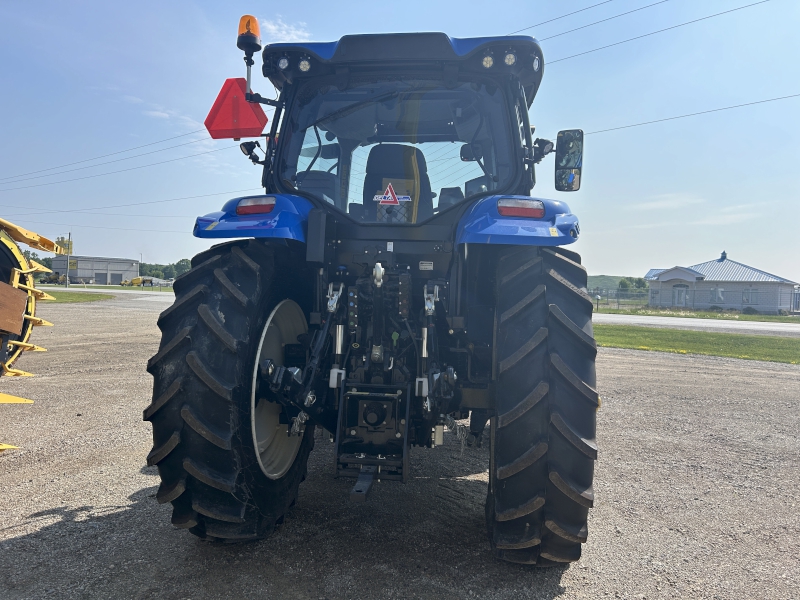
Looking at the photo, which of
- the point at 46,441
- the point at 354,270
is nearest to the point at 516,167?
the point at 354,270

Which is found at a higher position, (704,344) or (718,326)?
(718,326)

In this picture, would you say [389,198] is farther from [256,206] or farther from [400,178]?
[256,206]

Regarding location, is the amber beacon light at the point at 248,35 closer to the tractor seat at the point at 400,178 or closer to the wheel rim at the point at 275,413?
the tractor seat at the point at 400,178

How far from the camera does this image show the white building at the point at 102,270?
94312 millimetres

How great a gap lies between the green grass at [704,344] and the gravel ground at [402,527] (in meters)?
8.35

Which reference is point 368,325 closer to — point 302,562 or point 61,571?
point 302,562

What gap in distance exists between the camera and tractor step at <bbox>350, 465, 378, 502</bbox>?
2.53m

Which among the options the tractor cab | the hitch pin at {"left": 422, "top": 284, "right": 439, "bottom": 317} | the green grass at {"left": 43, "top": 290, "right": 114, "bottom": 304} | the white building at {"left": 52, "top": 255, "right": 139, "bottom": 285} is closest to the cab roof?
the tractor cab

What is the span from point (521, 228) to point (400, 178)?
1.12m

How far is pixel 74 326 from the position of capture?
15.2m

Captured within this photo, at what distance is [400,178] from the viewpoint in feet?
11.2

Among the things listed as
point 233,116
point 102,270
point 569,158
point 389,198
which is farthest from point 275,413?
point 102,270

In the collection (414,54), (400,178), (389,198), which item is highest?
(414,54)

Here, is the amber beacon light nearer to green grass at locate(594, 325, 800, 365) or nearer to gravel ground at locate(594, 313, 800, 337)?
green grass at locate(594, 325, 800, 365)
